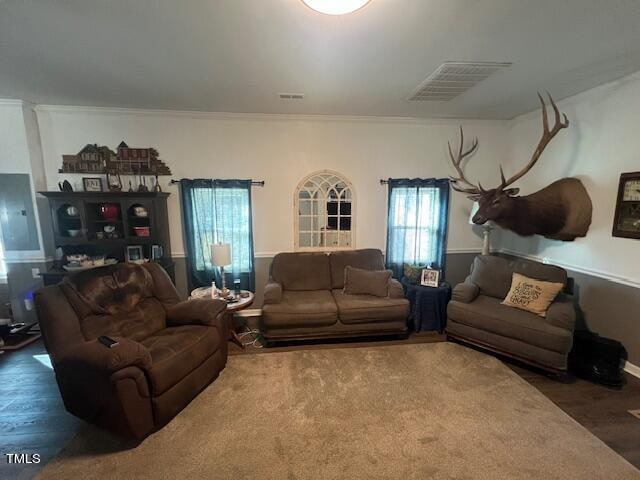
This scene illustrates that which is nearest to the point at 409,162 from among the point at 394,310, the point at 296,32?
the point at 394,310

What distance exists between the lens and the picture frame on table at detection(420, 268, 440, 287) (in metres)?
3.53

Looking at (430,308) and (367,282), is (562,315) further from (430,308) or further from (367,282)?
(367,282)

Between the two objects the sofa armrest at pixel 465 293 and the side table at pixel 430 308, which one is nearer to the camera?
the sofa armrest at pixel 465 293

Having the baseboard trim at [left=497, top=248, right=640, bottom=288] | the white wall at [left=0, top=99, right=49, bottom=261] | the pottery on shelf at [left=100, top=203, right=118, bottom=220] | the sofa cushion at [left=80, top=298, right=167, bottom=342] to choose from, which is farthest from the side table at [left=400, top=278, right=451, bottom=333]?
the white wall at [left=0, top=99, right=49, bottom=261]

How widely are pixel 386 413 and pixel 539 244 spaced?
9.96 feet

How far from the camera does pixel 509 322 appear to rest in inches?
107

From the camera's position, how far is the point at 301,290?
3652mm

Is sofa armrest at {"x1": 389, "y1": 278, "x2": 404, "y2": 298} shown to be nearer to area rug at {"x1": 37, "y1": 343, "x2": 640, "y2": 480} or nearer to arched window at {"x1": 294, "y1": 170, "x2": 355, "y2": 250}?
area rug at {"x1": 37, "y1": 343, "x2": 640, "y2": 480}

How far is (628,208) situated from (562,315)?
3.94 feet

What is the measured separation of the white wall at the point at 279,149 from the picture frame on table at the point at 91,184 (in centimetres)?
13

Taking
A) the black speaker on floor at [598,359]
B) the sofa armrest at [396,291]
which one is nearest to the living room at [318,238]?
the black speaker on floor at [598,359]

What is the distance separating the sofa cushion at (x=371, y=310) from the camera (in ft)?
10.3

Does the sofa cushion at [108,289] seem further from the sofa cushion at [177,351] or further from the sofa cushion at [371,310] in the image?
the sofa cushion at [371,310]

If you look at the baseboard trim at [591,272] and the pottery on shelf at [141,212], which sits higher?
the pottery on shelf at [141,212]
